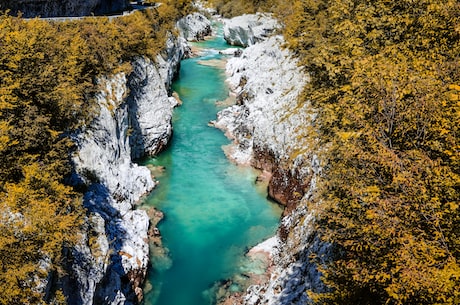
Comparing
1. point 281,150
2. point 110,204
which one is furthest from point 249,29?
point 110,204

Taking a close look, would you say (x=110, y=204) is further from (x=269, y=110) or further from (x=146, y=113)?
(x=269, y=110)

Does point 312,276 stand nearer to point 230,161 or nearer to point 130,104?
point 230,161

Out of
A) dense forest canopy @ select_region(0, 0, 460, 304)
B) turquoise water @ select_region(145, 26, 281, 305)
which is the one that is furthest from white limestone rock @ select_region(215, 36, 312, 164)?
dense forest canopy @ select_region(0, 0, 460, 304)

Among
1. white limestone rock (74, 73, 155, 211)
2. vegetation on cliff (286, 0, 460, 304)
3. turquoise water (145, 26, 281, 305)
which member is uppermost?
vegetation on cliff (286, 0, 460, 304)

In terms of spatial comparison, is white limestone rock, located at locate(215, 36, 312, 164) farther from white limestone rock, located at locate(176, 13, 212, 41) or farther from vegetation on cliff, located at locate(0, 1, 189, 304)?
white limestone rock, located at locate(176, 13, 212, 41)

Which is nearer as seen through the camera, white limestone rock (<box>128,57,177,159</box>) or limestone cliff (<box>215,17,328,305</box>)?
limestone cliff (<box>215,17,328,305</box>)

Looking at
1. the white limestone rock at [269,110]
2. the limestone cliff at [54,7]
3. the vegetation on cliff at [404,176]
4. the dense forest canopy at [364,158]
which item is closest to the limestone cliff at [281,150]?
the white limestone rock at [269,110]

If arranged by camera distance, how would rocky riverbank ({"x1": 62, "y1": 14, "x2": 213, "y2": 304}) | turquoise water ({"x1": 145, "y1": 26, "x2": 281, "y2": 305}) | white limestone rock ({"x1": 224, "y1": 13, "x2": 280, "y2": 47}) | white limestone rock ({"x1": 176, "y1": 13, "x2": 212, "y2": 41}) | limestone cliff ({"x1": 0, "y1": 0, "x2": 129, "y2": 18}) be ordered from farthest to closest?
white limestone rock ({"x1": 176, "y1": 13, "x2": 212, "y2": 41}) → white limestone rock ({"x1": 224, "y1": 13, "x2": 280, "y2": 47}) → limestone cliff ({"x1": 0, "y1": 0, "x2": 129, "y2": 18}) → turquoise water ({"x1": 145, "y1": 26, "x2": 281, "y2": 305}) → rocky riverbank ({"x1": 62, "y1": 14, "x2": 213, "y2": 304})

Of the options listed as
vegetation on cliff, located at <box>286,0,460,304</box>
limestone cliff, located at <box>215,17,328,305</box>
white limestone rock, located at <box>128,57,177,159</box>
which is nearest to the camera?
vegetation on cliff, located at <box>286,0,460,304</box>

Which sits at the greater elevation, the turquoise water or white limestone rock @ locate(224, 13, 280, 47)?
white limestone rock @ locate(224, 13, 280, 47)
